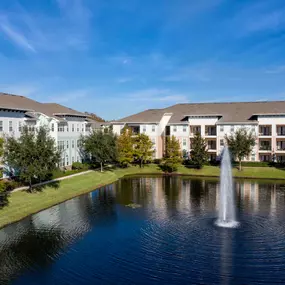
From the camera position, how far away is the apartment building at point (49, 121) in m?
42.2

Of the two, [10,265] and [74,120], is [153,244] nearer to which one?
[10,265]

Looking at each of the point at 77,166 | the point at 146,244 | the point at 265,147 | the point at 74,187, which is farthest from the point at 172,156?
the point at 146,244

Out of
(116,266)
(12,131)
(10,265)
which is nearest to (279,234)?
(116,266)

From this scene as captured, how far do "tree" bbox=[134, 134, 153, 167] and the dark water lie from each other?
23.0 metres

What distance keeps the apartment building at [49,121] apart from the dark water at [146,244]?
13.9 m

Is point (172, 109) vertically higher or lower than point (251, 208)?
higher

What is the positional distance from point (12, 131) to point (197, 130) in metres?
34.1

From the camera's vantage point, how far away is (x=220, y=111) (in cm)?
6562

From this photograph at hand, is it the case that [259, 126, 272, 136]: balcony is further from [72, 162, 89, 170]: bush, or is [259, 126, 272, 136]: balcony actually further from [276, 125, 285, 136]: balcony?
[72, 162, 89, 170]: bush

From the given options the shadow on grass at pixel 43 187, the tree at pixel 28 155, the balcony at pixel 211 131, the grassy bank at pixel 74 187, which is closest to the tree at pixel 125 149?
the grassy bank at pixel 74 187

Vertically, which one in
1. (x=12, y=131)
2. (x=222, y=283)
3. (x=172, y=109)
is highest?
(x=172, y=109)

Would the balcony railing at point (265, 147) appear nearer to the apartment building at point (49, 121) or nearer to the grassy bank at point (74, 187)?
the grassy bank at point (74, 187)

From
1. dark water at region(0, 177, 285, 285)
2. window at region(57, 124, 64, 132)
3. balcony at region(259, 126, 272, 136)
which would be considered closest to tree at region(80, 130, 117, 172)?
window at region(57, 124, 64, 132)

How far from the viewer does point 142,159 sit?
59.5 metres
